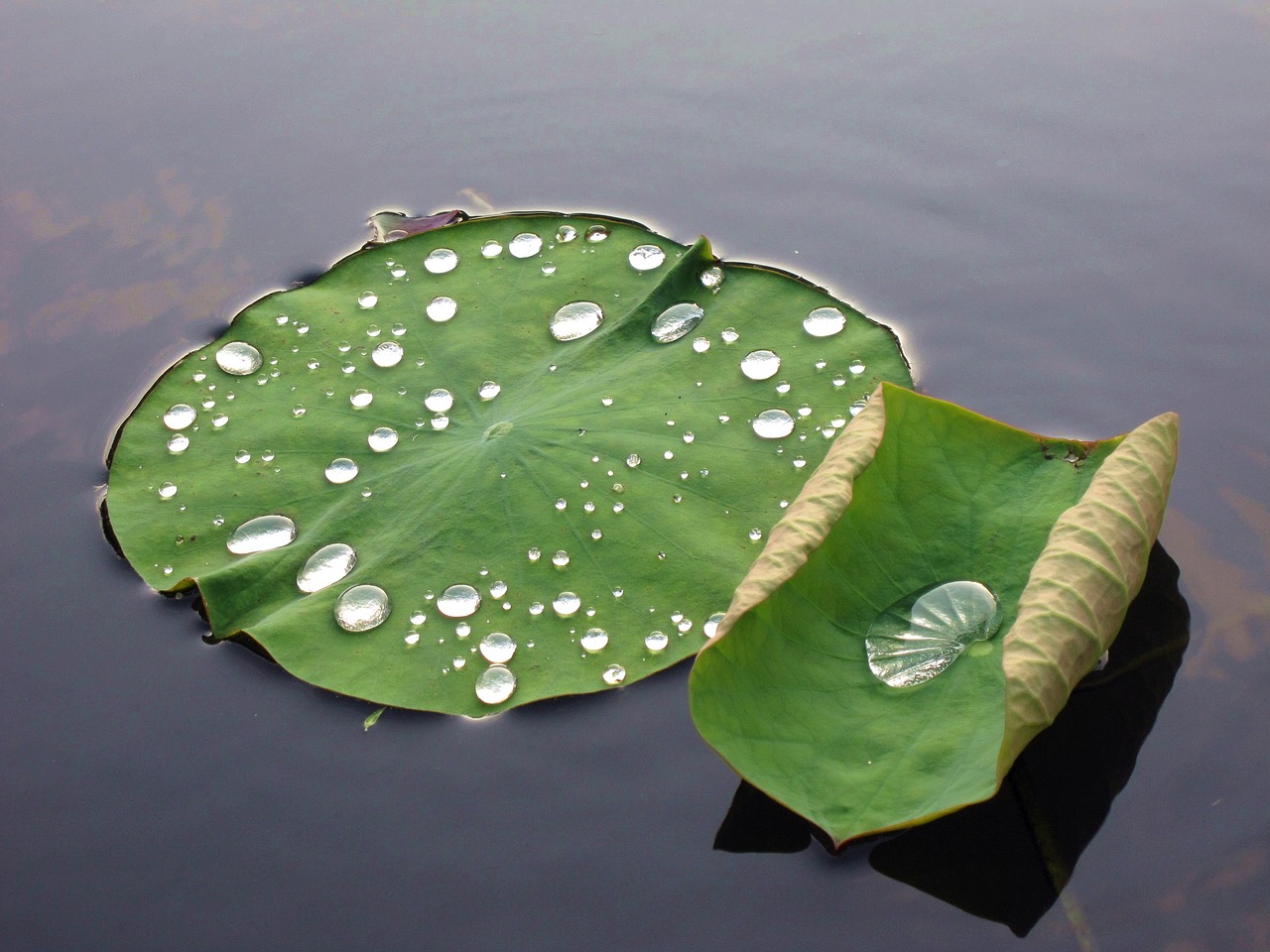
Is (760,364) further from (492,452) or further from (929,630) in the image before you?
(929,630)

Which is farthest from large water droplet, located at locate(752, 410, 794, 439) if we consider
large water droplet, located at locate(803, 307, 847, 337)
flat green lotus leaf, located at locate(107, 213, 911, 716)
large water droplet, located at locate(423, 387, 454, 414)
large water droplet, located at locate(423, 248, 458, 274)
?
large water droplet, located at locate(423, 248, 458, 274)

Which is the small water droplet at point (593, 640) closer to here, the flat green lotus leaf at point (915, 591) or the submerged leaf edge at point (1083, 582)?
the flat green lotus leaf at point (915, 591)

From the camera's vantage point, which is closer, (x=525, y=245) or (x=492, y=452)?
(x=492, y=452)

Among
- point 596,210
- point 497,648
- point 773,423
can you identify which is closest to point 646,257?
point 596,210

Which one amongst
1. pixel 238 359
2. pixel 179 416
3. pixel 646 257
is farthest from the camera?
pixel 646 257

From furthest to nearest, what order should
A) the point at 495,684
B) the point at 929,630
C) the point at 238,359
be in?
the point at 238,359, the point at 495,684, the point at 929,630

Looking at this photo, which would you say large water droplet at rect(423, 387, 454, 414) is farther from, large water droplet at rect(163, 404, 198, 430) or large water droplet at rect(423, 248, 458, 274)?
large water droplet at rect(163, 404, 198, 430)
